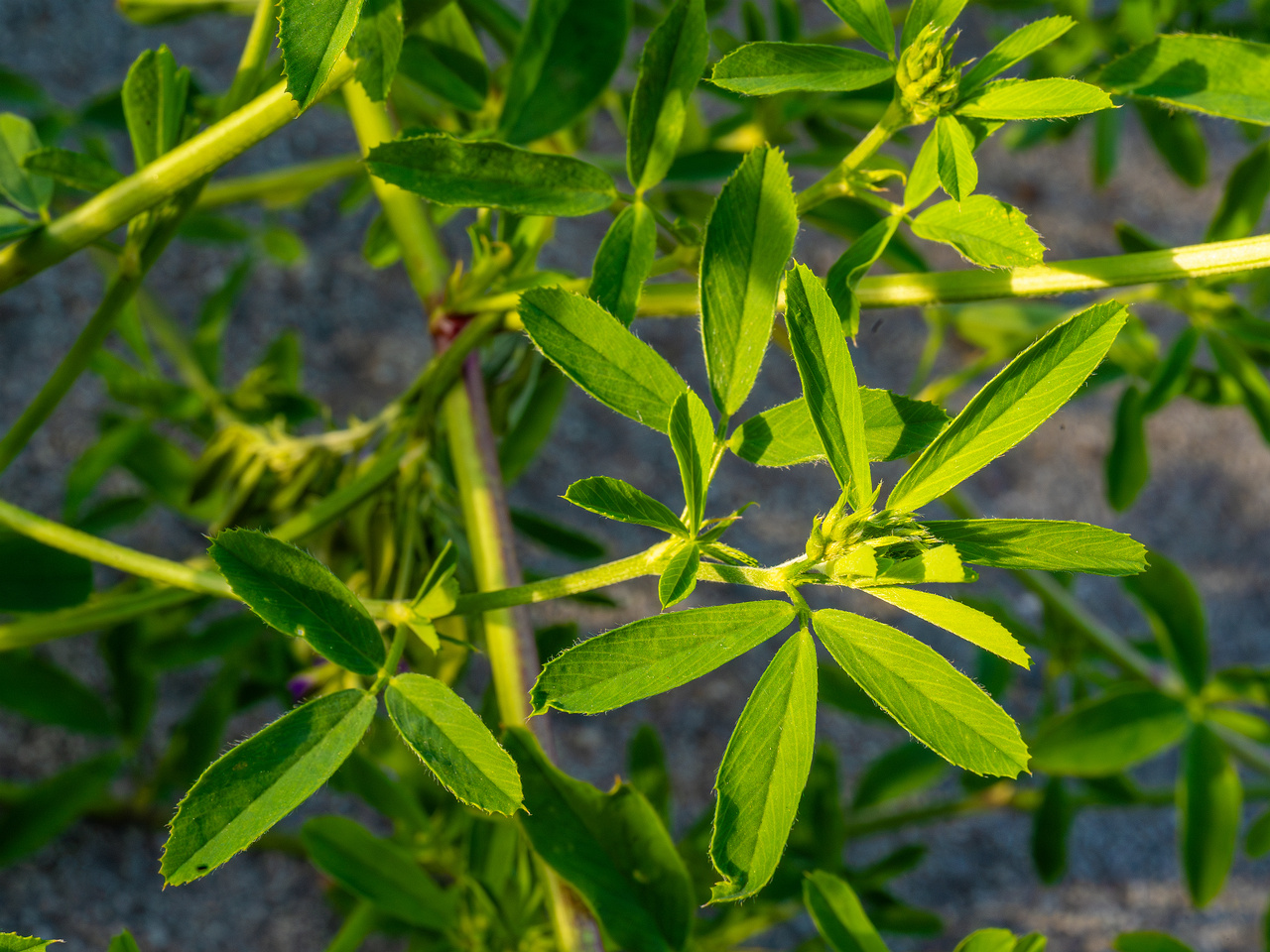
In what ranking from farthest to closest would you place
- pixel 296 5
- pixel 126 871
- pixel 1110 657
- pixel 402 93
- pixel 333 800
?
pixel 333 800, pixel 126 871, pixel 1110 657, pixel 402 93, pixel 296 5

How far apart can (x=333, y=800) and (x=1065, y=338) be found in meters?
1.01

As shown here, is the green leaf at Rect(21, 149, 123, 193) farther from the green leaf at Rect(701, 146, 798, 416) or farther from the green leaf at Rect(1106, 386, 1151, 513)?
the green leaf at Rect(1106, 386, 1151, 513)

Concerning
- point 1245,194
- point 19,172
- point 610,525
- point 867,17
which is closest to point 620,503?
point 867,17

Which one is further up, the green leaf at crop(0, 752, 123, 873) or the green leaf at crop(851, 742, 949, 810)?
the green leaf at crop(0, 752, 123, 873)

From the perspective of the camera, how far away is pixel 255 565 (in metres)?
0.39

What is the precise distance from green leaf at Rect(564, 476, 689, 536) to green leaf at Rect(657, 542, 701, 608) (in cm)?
1

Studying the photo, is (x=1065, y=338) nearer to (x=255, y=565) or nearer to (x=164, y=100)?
(x=255, y=565)

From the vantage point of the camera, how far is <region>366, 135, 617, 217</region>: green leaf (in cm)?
40

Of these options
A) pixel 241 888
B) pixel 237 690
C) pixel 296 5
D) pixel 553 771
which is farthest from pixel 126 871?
pixel 296 5

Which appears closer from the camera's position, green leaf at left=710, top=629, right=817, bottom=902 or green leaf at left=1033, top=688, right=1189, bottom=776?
green leaf at left=710, top=629, right=817, bottom=902

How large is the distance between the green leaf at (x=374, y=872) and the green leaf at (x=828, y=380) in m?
0.46

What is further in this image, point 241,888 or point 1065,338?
point 241,888

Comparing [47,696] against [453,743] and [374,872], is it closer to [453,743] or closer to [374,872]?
[374,872]

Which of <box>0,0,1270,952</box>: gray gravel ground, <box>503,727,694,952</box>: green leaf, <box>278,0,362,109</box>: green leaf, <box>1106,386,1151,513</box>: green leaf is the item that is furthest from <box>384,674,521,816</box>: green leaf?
<box>0,0,1270,952</box>: gray gravel ground
